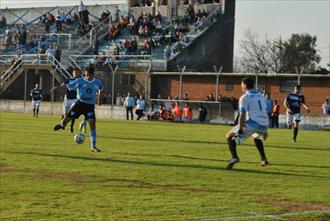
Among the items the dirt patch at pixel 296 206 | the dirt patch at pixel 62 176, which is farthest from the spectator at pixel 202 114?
the dirt patch at pixel 296 206

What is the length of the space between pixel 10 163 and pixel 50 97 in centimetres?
4240

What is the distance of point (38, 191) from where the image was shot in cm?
1152

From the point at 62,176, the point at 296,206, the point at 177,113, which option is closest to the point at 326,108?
the point at 177,113

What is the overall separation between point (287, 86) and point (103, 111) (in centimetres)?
1322

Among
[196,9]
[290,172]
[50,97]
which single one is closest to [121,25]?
[196,9]

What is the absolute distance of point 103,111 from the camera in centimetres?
5116

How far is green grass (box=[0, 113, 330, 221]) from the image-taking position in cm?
986

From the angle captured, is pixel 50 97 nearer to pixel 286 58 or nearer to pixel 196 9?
pixel 196 9

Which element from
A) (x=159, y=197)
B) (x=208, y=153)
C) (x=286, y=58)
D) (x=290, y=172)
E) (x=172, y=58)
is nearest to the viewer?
(x=159, y=197)

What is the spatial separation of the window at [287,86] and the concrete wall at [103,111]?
3869 millimetres

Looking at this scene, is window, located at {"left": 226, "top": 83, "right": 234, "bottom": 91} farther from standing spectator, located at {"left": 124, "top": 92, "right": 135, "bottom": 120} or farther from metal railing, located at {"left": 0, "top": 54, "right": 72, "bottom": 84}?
metal railing, located at {"left": 0, "top": 54, "right": 72, "bottom": 84}

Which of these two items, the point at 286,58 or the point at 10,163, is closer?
the point at 10,163

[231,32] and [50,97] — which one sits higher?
[231,32]

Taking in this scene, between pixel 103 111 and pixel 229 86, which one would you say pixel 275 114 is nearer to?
pixel 229 86
